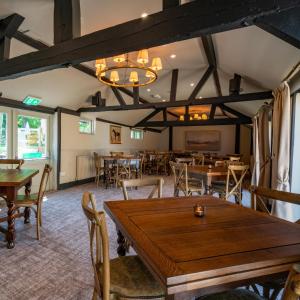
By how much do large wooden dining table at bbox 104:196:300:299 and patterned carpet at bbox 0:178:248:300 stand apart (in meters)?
0.90

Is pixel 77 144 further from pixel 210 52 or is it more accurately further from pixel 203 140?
pixel 203 140

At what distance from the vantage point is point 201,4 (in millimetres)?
1578

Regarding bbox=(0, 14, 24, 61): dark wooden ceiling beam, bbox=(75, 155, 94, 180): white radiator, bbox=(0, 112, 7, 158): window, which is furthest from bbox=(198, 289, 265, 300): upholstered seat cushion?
bbox=(75, 155, 94, 180): white radiator

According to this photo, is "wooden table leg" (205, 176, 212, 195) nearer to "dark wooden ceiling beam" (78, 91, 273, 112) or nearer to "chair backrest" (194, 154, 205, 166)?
"dark wooden ceiling beam" (78, 91, 273, 112)

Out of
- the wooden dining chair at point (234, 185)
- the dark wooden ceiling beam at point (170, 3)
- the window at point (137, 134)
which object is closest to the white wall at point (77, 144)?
the window at point (137, 134)

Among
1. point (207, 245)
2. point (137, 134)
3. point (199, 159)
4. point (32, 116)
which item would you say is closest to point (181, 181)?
point (207, 245)

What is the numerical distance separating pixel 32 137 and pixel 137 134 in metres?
5.97

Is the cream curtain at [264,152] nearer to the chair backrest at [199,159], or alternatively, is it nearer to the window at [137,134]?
the chair backrest at [199,159]

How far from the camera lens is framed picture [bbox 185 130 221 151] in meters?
11.6

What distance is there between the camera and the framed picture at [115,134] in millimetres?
8680

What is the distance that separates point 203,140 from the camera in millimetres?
11883

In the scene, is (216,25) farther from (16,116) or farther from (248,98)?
(16,116)

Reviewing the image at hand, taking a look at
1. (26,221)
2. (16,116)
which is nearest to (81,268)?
(26,221)

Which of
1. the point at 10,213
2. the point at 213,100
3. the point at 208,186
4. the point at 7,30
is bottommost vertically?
the point at 10,213
